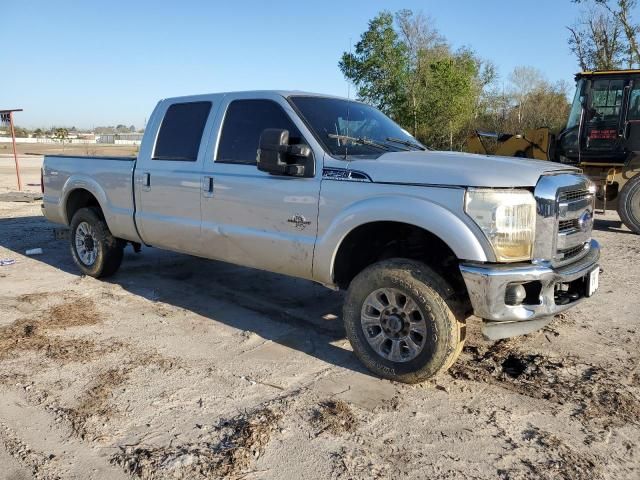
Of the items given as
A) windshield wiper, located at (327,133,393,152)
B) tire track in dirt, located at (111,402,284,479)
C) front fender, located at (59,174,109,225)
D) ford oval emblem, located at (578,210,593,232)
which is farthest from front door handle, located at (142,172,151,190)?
ford oval emblem, located at (578,210,593,232)

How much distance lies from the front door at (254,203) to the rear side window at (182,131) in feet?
1.09

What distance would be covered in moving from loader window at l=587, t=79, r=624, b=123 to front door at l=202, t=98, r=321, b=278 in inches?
317

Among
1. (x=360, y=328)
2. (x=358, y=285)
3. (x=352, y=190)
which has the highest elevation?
(x=352, y=190)

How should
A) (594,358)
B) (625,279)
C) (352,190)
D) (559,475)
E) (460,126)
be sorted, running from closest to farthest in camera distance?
1. (559,475)
2. (352,190)
3. (594,358)
4. (625,279)
5. (460,126)

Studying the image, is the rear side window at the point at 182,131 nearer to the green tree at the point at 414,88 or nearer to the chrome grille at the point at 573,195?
the chrome grille at the point at 573,195

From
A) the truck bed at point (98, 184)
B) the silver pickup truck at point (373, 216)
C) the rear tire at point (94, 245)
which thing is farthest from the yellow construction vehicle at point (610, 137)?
the rear tire at point (94, 245)

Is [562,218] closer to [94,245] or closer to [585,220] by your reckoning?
[585,220]

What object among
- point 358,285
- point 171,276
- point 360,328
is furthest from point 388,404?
point 171,276

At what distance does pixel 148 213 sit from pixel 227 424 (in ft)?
9.57

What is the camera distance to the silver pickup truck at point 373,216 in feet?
11.0

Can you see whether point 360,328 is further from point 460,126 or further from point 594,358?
point 460,126

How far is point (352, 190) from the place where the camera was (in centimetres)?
386

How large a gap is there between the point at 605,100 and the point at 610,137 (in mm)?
716

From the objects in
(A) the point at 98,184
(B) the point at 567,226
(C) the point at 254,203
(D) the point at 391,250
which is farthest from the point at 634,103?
(A) the point at 98,184
